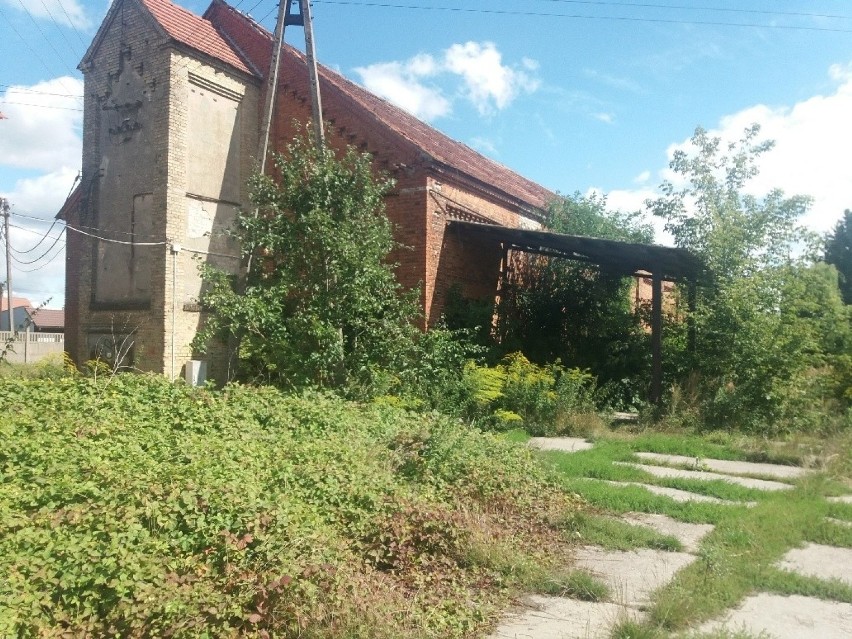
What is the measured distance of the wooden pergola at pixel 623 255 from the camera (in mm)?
13047

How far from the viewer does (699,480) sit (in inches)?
308

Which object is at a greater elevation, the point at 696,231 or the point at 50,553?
the point at 696,231

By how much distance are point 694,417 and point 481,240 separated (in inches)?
233

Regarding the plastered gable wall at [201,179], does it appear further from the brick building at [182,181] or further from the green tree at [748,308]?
the green tree at [748,308]

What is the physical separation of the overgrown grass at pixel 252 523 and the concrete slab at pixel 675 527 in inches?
26.1

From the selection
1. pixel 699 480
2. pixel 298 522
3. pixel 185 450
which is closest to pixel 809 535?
pixel 699 480

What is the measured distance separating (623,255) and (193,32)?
1098 cm

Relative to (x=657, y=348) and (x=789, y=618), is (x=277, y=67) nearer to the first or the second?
(x=657, y=348)

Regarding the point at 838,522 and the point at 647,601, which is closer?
the point at 647,601

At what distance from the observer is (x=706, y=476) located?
8.26 meters

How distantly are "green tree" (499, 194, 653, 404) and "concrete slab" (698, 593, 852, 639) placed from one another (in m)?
10.4

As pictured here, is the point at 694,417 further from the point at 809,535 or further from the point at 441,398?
the point at 809,535

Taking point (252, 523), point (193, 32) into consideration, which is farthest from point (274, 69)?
point (252, 523)

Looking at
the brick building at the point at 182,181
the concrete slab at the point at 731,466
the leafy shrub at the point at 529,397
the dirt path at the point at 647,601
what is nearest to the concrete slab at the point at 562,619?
the dirt path at the point at 647,601
